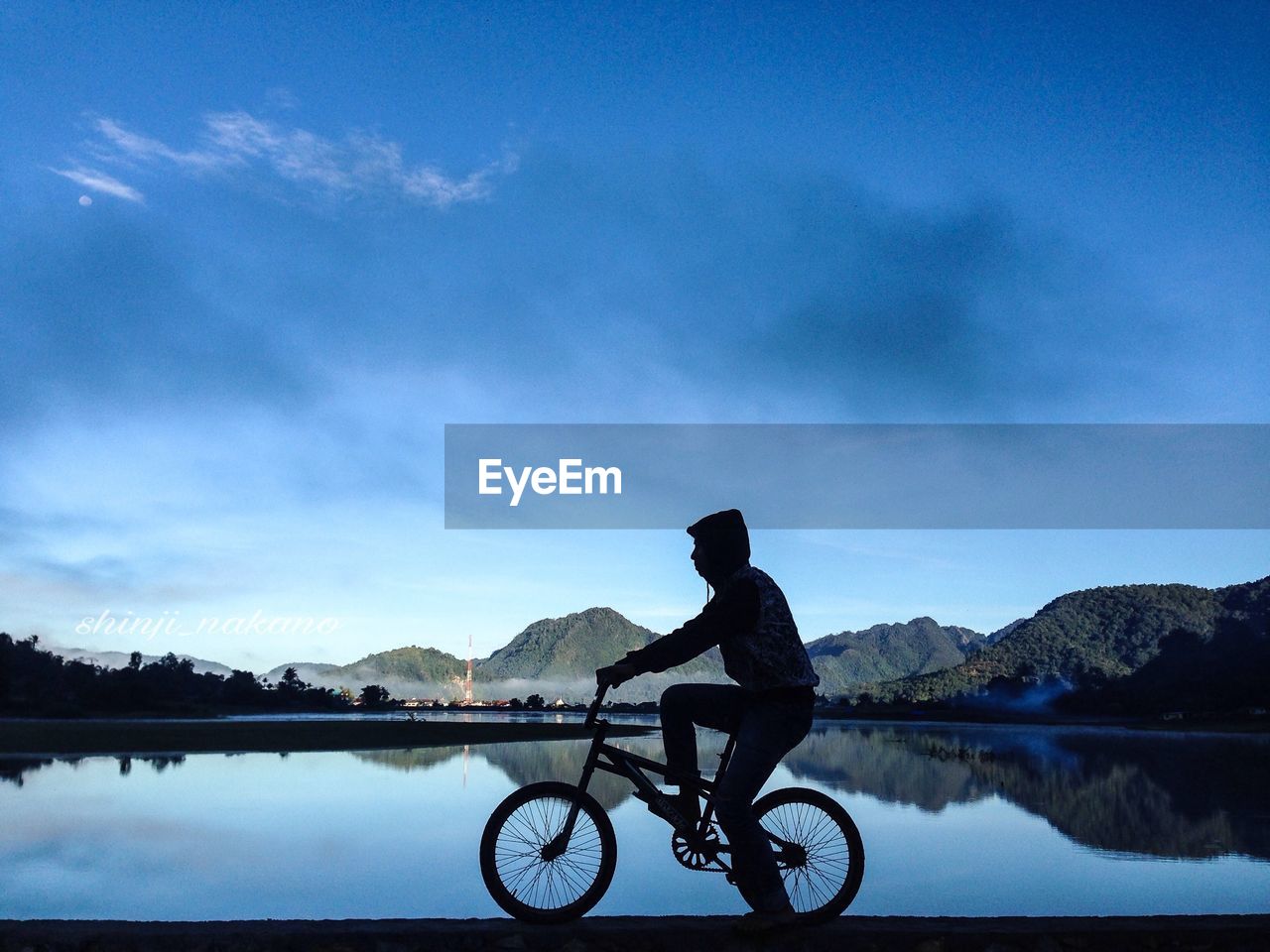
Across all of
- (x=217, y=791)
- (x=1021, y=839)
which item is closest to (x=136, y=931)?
(x=1021, y=839)

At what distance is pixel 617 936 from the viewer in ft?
23.3

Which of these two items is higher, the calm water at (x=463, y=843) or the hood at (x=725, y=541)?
the hood at (x=725, y=541)

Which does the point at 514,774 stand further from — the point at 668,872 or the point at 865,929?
the point at 865,929

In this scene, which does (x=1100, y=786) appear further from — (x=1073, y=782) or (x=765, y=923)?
(x=765, y=923)

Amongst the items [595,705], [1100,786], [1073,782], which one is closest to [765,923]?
[595,705]

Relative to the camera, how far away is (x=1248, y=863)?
23.2 m

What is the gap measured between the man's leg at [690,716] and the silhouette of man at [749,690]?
10 millimetres

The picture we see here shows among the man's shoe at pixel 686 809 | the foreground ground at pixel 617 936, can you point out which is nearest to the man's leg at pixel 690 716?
the man's shoe at pixel 686 809

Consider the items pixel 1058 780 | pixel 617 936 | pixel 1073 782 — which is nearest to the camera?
pixel 617 936

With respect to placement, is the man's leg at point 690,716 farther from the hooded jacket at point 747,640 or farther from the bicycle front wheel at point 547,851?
the bicycle front wheel at point 547,851

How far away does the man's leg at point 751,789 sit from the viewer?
7629mm

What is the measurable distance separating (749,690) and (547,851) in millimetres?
1993

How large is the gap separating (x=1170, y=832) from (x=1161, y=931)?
1011 inches

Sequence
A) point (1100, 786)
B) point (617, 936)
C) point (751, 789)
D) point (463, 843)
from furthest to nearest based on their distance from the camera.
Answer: point (1100, 786), point (463, 843), point (751, 789), point (617, 936)
